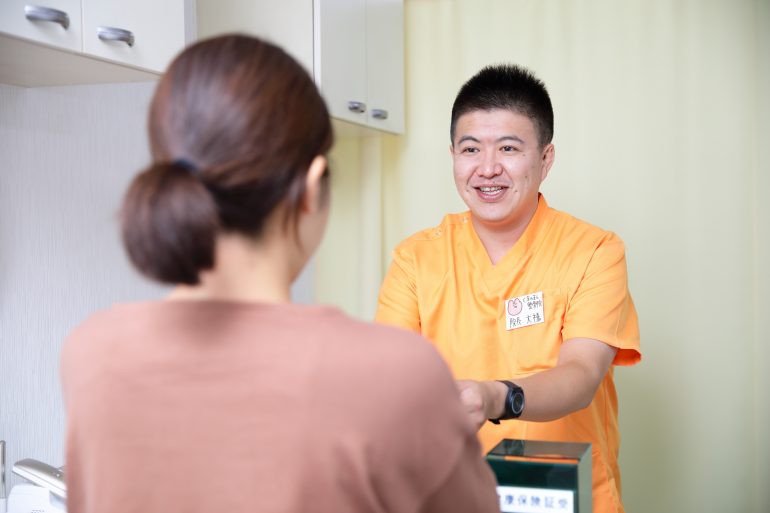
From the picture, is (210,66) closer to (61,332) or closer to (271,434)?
(271,434)

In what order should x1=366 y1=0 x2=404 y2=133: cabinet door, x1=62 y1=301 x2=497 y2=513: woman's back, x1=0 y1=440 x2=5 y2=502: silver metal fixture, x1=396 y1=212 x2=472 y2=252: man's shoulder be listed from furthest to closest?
x1=366 y1=0 x2=404 y2=133: cabinet door, x1=396 y1=212 x2=472 y2=252: man's shoulder, x1=0 y1=440 x2=5 y2=502: silver metal fixture, x1=62 y1=301 x2=497 y2=513: woman's back

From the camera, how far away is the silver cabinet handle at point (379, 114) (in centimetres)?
262

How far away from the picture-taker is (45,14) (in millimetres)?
1313

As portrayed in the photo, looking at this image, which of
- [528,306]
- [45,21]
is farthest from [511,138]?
[45,21]

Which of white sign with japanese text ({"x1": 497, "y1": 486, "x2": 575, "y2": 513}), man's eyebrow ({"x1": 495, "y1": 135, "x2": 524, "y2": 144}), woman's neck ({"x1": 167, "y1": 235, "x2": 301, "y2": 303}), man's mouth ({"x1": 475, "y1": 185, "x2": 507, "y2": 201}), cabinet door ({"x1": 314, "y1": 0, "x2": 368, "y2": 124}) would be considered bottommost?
white sign with japanese text ({"x1": 497, "y1": 486, "x2": 575, "y2": 513})

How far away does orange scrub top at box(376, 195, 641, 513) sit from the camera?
1.67 metres

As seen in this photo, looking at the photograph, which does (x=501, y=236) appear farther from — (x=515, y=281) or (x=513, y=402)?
(x=513, y=402)

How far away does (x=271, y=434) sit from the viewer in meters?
0.60

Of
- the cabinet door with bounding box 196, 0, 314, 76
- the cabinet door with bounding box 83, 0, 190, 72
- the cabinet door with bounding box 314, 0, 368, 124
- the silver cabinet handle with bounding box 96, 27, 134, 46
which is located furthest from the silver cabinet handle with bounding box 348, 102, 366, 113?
the silver cabinet handle with bounding box 96, 27, 134, 46

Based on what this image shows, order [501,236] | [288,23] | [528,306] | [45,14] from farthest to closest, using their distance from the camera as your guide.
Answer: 1. [288,23]
2. [501,236]
3. [528,306]
4. [45,14]

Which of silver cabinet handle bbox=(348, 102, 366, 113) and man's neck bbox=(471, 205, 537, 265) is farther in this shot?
silver cabinet handle bbox=(348, 102, 366, 113)

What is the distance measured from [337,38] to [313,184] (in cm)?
182

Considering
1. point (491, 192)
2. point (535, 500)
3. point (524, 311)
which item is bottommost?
point (535, 500)

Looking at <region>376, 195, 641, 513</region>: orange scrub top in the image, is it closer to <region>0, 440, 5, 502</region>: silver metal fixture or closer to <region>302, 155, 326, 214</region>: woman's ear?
<region>0, 440, 5, 502</region>: silver metal fixture
